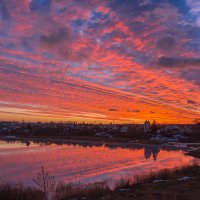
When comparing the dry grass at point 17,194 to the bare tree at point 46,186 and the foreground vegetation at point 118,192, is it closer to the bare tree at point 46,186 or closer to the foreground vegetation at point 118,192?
the foreground vegetation at point 118,192

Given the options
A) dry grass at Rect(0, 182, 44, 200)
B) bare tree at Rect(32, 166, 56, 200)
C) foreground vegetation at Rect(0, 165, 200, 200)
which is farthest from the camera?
dry grass at Rect(0, 182, 44, 200)

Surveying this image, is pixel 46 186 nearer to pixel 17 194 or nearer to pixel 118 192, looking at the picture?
pixel 17 194

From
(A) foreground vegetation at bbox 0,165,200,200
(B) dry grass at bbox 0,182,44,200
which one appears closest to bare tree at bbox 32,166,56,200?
(A) foreground vegetation at bbox 0,165,200,200

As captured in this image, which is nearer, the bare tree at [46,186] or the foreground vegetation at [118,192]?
the bare tree at [46,186]

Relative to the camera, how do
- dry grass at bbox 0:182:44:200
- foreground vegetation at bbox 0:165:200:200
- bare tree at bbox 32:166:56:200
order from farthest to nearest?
1. dry grass at bbox 0:182:44:200
2. foreground vegetation at bbox 0:165:200:200
3. bare tree at bbox 32:166:56:200

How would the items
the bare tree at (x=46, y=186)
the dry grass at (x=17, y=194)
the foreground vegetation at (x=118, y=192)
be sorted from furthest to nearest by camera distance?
1. the dry grass at (x=17, y=194)
2. the foreground vegetation at (x=118, y=192)
3. the bare tree at (x=46, y=186)

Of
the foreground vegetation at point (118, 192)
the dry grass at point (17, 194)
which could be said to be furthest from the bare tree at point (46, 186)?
the dry grass at point (17, 194)

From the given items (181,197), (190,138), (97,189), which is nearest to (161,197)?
(181,197)

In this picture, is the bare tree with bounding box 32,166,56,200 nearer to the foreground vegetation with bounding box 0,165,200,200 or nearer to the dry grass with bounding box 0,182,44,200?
the foreground vegetation with bounding box 0,165,200,200

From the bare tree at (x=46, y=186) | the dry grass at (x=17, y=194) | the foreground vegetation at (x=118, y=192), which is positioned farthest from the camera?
the dry grass at (x=17, y=194)

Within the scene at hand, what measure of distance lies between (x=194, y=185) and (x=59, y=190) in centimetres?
700

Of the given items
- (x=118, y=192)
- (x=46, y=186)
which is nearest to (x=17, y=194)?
(x=46, y=186)

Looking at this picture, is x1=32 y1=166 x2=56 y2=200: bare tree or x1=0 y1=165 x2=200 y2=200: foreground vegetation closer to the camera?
x1=32 y1=166 x2=56 y2=200: bare tree

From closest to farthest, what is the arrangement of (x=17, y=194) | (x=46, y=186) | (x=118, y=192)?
1. (x=17, y=194)
2. (x=118, y=192)
3. (x=46, y=186)
